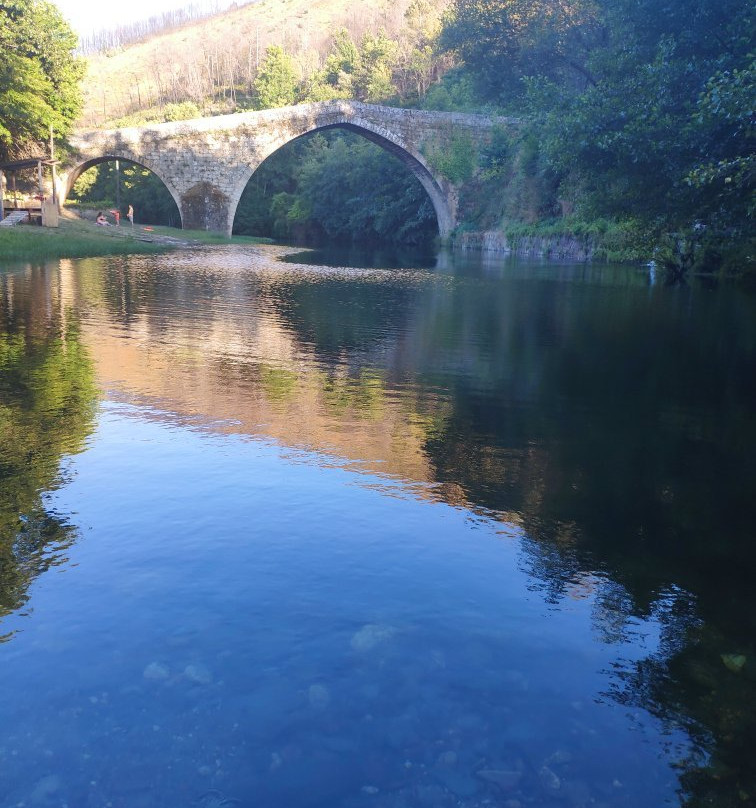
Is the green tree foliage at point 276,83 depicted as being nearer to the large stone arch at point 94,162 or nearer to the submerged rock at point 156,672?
the large stone arch at point 94,162

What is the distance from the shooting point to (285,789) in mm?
2102

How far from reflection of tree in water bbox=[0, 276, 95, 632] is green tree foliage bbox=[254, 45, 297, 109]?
266ft

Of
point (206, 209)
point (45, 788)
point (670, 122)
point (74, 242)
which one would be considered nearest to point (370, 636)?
point (45, 788)

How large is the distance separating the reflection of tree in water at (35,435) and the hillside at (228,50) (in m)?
85.5

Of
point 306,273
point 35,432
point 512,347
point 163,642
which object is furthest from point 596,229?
point 163,642

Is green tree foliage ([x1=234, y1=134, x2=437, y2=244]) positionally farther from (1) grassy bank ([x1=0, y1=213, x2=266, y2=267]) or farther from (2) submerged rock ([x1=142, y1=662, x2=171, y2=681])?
(2) submerged rock ([x1=142, y1=662, x2=171, y2=681])

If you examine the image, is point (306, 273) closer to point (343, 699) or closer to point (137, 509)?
point (137, 509)

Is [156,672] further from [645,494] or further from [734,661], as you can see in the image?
[645,494]

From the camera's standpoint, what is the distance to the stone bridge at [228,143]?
4222 cm

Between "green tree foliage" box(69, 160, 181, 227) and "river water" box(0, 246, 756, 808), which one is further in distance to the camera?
"green tree foliage" box(69, 160, 181, 227)

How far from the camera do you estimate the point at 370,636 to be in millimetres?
2850

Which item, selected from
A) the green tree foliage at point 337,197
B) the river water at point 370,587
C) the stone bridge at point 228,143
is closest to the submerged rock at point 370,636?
the river water at point 370,587

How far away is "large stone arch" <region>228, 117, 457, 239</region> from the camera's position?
44.5 metres

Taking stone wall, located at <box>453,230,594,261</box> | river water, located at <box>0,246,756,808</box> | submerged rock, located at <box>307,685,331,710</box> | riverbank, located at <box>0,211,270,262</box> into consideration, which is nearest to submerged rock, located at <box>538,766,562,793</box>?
river water, located at <box>0,246,756,808</box>
